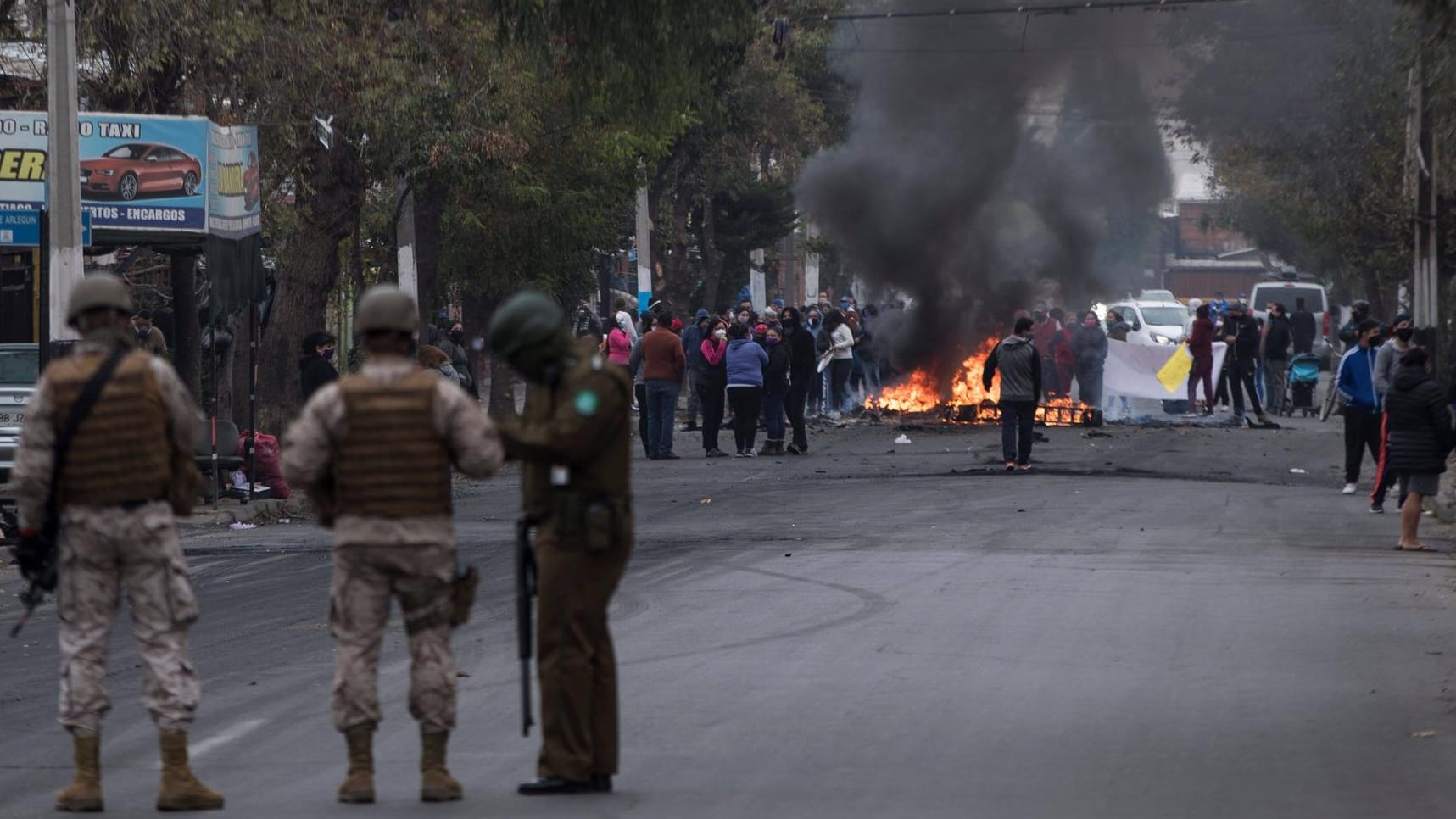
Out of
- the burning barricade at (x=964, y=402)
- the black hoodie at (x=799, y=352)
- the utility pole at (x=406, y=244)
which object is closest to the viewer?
the black hoodie at (x=799, y=352)

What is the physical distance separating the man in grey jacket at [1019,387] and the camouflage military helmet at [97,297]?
14695 millimetres

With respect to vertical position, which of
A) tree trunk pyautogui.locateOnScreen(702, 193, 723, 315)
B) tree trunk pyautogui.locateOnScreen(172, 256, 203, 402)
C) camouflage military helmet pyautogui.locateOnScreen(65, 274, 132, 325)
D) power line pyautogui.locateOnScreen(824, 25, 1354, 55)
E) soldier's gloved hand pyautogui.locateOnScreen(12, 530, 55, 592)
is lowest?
soldier's gloved hand pyautogui.locateOnScreen(12, 530, 55, 592)

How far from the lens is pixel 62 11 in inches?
648

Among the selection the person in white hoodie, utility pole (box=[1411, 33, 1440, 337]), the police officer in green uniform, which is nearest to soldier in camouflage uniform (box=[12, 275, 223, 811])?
the police officer in green uniform

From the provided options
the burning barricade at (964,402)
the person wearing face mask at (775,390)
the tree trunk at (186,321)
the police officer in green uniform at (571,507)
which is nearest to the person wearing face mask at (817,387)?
the burning barricade at (964,402)

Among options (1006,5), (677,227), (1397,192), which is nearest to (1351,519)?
(1006,5)

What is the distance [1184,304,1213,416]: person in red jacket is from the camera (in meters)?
30.4

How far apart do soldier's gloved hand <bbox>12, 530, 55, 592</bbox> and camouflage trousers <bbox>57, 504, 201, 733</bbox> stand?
8 cm

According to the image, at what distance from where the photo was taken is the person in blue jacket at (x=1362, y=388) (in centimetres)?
1753

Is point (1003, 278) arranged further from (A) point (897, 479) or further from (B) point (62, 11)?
(B) point (62, 11)

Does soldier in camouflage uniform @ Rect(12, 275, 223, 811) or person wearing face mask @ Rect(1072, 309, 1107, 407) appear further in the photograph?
person wearing face mask @ Rect(1072, 309, 1107, 407)

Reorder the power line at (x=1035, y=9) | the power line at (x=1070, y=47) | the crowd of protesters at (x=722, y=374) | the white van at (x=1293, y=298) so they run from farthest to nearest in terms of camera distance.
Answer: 1. the white van at (x=1293, y=298)
2. the power line at (x=1070, y=47)
3. the power line at (x=1035, y=9)
4. the crowd of protesters at (x=722, y=374)

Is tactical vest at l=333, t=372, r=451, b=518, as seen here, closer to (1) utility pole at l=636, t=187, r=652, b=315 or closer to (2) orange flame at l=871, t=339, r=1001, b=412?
(2) orange flame at l=871, t=339, r=1001, b=412

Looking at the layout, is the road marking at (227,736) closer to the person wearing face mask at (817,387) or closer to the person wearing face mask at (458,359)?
the person wearing face mask at (458,359)
